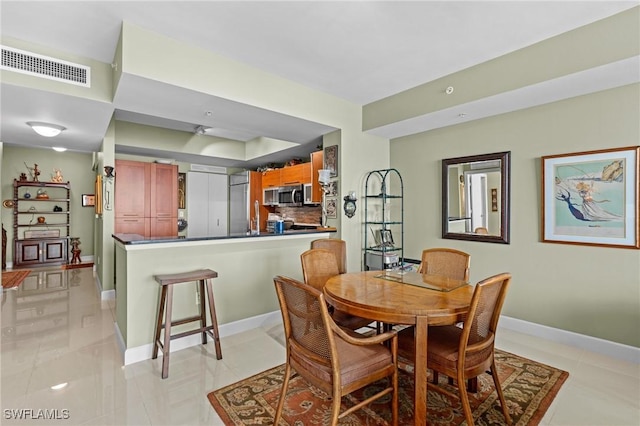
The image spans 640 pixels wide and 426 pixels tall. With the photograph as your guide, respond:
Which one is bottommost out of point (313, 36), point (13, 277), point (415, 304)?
point (13, 277)

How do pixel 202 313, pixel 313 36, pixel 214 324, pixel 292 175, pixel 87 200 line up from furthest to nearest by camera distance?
1. pixel 87 200
2. pixel 292 175
3. pixel 202 313
4. pixel 214 324
5. pixel 313 36

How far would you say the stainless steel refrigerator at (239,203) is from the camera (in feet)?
23.1

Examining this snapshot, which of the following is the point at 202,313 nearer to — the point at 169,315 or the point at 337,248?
the point at 169,315

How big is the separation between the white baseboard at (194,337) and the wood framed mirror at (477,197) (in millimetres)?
2464

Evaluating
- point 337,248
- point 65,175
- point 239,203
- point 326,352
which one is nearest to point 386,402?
point 326,352

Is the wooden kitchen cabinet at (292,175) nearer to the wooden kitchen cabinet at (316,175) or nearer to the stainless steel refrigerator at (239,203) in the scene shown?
the wooden kitchen cabinet at (316,175)

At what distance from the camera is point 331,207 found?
426 cm

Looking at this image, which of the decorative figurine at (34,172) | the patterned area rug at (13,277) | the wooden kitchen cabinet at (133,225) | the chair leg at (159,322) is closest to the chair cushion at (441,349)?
the chair leg at (159,322)

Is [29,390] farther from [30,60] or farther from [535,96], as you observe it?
[535,96]

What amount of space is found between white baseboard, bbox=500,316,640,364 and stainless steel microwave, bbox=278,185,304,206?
354 cm

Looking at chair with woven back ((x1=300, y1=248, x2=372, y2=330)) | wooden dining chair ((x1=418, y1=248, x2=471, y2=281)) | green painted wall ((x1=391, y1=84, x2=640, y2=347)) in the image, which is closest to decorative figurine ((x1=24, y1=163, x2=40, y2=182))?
chair with woven back ((x1=300, y1=248, x2=372, y2=330))

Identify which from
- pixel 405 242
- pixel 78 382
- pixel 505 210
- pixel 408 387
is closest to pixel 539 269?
pixel 505 210

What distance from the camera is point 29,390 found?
2.26 meters

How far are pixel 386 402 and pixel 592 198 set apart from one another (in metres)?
2.65
